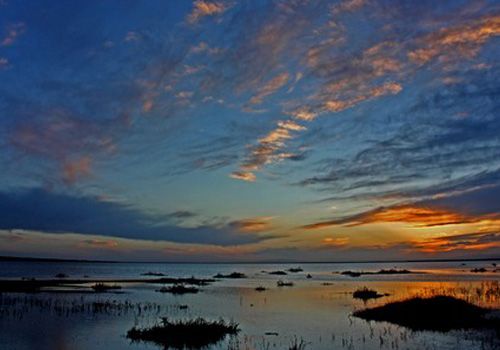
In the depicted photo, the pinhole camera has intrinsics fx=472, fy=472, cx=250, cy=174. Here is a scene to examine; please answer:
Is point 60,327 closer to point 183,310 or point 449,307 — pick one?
point 183,310

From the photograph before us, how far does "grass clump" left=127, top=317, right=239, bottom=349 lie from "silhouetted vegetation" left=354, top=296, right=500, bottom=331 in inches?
599

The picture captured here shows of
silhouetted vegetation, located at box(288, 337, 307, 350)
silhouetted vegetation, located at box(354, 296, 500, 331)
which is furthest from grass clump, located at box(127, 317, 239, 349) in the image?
silhouetted vegetation, located at box(354, 296, 500, 331)

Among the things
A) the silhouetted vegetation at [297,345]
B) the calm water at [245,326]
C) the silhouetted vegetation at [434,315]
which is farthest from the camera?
the silhouetted vegetation at [434,315]

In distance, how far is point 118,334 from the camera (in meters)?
33.6

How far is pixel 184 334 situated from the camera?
1243 inches

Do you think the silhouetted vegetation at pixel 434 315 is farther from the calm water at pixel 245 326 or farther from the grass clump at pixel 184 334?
the grass clump at pixel 184 334

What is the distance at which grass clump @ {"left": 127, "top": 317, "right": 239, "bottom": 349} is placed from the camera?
30413 mm

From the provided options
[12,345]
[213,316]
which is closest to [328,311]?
[213,316]

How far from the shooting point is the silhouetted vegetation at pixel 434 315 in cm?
3650

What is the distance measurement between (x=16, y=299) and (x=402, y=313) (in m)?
45.0

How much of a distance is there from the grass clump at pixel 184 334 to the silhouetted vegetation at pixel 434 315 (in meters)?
15.2

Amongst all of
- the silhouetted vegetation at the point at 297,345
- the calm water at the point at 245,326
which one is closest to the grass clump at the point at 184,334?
the calm water at the point at 245,326

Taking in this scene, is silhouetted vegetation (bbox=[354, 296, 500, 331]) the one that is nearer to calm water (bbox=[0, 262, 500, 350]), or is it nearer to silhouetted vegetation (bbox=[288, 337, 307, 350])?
calm water (bbox=[0, 262, 500, 350])

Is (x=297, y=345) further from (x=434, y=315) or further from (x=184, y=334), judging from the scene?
(x=434, y=315)
